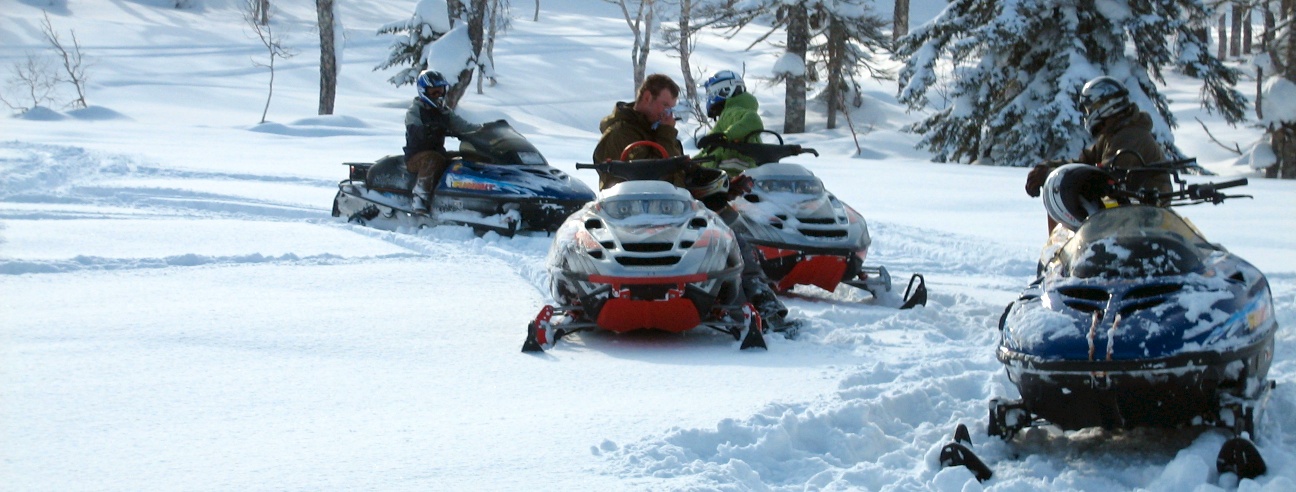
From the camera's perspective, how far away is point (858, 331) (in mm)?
7113

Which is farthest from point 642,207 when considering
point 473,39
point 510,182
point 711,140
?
point 473,39

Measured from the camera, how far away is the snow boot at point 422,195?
11367mm

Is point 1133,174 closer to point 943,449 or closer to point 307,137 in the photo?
point 943,449

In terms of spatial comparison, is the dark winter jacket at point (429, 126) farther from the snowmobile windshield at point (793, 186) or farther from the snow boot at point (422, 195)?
the snowmobile windshield at point (793, 186)

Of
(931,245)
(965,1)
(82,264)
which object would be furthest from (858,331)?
(965,1)

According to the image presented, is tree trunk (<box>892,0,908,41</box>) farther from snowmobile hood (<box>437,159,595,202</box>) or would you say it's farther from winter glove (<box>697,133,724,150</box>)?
winter glove (<box>697,133,724,150</box>)

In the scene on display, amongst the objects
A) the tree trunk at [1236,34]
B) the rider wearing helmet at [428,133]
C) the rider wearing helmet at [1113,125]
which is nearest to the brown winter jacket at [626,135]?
the rider wearing helmet at [1113,125]

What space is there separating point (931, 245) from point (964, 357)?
4.51 m

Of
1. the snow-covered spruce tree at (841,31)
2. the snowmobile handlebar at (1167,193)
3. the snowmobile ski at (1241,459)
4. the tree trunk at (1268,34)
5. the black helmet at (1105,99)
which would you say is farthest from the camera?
the snow-covered spruce tree at (841,31)

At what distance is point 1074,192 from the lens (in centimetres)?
526

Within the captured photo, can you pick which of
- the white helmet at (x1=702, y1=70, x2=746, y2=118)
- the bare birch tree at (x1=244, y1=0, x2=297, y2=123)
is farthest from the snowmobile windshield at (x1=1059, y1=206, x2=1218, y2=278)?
the bare birch tree at (x1=244, y1=0, x2=297, y2=123)

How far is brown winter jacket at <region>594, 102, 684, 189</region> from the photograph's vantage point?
7770 mm

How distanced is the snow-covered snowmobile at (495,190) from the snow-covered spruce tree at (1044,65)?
1005 cm

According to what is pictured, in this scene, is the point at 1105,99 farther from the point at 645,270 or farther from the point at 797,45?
the point at 797,45
